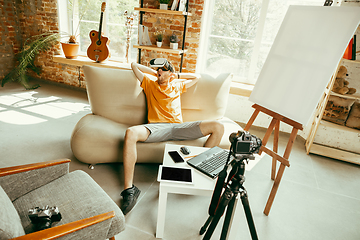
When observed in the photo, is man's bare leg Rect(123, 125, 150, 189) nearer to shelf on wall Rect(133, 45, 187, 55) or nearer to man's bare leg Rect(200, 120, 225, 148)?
man's bare leg Rect(200, 120, 225, 148)

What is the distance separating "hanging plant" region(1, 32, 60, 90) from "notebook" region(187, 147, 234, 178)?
3.88 m

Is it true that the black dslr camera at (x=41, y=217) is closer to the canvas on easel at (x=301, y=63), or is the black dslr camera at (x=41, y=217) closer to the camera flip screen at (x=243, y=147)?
the camera flip screen at (x=243, y=147)

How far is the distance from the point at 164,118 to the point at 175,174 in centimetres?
88

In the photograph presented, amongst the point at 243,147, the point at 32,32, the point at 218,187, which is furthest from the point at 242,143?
the point at 32,32

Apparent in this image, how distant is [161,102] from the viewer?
2305 mm

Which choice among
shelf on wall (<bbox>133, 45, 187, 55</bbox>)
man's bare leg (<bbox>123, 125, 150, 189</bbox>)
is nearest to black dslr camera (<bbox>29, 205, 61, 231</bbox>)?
man's bare leg (<bbox>123, 125, 150, 189</bbox>)

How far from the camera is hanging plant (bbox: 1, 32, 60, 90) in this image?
4.14 meters

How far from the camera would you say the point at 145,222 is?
5.48 feet

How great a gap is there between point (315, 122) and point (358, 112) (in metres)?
0.48

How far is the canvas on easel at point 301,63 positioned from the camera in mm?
1666

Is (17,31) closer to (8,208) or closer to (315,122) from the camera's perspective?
(8,208)

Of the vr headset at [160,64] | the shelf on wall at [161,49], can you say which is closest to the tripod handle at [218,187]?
the vr headset at [160,64]

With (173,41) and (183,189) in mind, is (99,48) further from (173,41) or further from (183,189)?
(183,189)

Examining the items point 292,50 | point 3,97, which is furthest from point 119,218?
point 3,97
